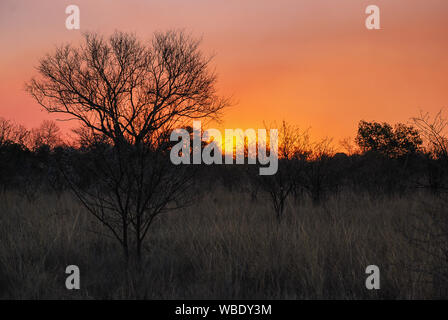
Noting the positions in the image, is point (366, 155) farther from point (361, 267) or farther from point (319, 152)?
point (361, 267)

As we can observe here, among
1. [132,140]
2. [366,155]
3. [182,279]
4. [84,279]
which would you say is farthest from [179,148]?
[366,155]

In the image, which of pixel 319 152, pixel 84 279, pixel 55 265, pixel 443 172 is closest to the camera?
pixel 443 172

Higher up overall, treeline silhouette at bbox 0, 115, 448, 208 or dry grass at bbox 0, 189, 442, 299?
treeline silhouette at bbox 0, 115, 448, 208

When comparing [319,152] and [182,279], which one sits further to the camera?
[319,152]

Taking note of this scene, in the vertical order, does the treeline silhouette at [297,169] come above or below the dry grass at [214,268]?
above

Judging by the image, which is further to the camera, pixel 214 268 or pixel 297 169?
pixel 297 169

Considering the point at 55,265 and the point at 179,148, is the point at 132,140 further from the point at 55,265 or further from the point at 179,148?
the point at 55,265

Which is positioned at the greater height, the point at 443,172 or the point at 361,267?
the point at 443,172

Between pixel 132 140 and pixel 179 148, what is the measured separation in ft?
2.37

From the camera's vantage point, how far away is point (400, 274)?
3529mm
